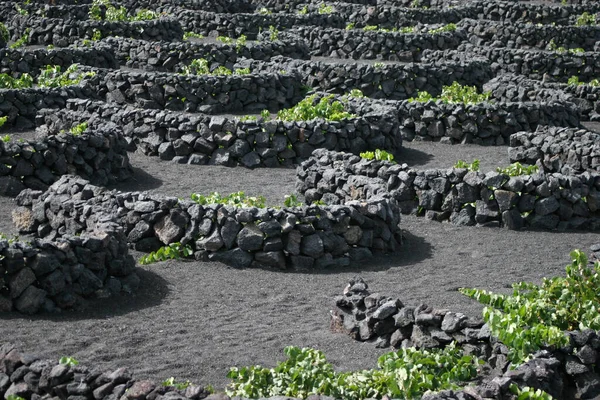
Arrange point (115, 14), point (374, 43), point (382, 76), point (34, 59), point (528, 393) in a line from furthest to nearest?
point (115, 14)
point (374, 43)
point (34, 59)
point (382, 76)
point (528, 393)

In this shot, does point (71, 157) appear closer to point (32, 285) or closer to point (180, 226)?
point (180, 226)

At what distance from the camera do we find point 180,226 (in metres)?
14.7

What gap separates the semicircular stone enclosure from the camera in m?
10.2

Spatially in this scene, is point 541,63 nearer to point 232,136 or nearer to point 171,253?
point 232,136

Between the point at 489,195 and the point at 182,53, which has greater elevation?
the point at 182,53

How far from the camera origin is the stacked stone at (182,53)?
98.3ft

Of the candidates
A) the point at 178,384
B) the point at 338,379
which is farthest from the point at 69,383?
the point at 338,379

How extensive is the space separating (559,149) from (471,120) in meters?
3.37

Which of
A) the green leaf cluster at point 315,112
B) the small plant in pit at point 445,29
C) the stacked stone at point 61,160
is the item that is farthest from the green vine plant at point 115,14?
the stacked stone at point 61,160

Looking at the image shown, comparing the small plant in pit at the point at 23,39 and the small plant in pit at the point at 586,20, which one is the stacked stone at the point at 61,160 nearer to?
the small plant in pit at the point at 23,39

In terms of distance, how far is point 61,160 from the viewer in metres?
18.6

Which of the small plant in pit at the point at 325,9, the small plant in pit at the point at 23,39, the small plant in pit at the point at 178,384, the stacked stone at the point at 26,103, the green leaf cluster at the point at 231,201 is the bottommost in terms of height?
the small plant in pit at the point at 178,384

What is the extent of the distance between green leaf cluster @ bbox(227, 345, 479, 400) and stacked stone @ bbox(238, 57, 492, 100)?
60.6ft

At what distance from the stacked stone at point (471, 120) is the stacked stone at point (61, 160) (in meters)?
6.96
